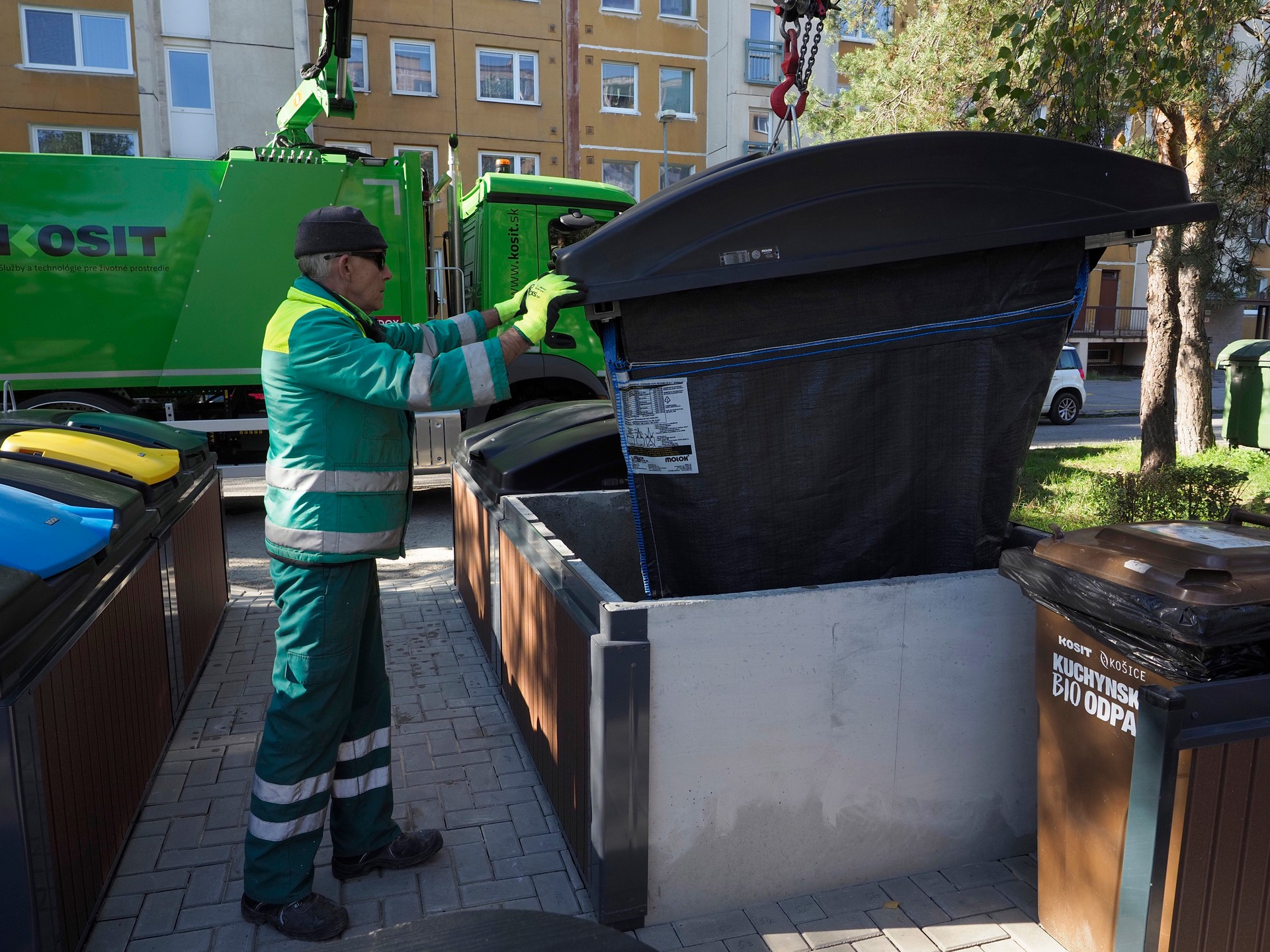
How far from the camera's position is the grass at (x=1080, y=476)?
700 cm

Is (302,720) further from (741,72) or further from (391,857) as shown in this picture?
(741,72)

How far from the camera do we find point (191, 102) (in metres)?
18.9

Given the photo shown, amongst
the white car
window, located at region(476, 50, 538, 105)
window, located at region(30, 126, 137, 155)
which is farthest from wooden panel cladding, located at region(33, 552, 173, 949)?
window, located at region(476, 50, 538, 105)

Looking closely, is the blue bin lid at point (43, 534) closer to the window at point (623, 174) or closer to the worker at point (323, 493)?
the worker at point (323, 493)

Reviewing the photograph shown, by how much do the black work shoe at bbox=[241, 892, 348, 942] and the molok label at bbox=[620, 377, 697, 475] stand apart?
1.43 meters

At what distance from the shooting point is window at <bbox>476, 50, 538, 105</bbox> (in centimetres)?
2228

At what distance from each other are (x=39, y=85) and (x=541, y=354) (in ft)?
52.1

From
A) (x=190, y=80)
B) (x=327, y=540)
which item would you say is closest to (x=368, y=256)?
(x=327, y=540)

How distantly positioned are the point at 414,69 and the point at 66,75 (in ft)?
23.3

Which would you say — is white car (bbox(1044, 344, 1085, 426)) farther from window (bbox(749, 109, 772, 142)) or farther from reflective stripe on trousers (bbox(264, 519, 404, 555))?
reflective stripe on trousers (bbox(264, 519, 404, 555))

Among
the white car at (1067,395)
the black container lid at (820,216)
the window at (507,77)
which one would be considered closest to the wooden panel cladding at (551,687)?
the black container lid at (820,216)

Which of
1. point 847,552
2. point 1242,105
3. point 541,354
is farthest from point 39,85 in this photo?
point 847,552

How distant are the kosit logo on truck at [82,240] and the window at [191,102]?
43.2ft

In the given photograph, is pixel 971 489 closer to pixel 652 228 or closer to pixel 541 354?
pixel 652 228
